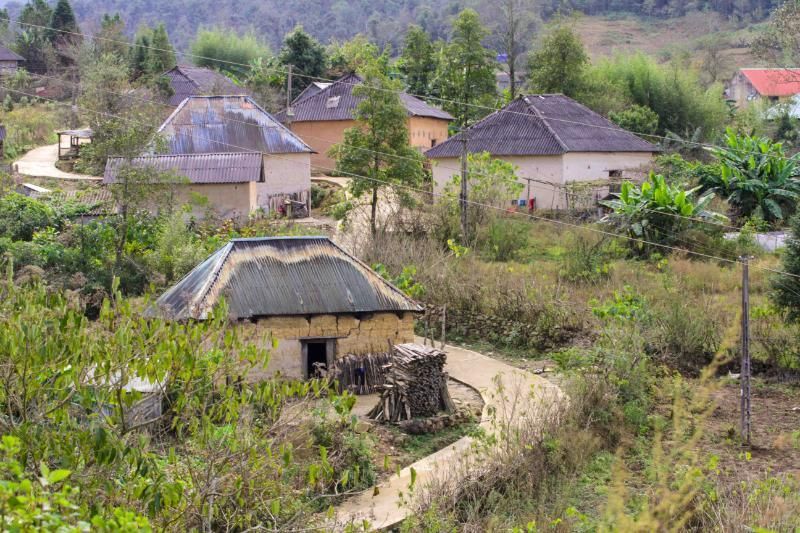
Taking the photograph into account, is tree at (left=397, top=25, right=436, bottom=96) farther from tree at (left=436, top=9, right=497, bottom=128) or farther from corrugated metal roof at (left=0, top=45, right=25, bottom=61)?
corrugated metal roof at (left=0, top=45, right=25, bottom=61)

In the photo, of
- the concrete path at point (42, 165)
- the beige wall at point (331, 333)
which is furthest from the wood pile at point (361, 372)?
the concrete path at point (42, 165)

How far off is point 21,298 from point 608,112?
111ft

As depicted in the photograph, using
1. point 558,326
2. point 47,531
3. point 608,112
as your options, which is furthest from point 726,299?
point 608,112

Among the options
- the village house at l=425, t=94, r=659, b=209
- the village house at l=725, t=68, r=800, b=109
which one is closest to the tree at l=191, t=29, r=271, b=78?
the village house at l=725, t=68, r=800, b=109

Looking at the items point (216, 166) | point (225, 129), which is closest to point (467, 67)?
point (225, 129)

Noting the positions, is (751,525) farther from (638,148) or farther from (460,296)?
(638,148)

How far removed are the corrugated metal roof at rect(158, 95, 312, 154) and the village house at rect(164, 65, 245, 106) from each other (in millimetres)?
10100

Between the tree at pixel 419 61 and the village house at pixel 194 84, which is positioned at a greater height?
the tree at pixel 419 61

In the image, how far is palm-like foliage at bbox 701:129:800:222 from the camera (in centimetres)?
2673

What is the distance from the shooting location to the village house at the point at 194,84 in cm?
4125

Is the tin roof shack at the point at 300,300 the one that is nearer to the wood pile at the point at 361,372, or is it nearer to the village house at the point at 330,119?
the wood pile at the point at 361,372

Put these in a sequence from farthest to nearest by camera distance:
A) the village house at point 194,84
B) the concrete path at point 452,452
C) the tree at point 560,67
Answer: the village house at point 194,84, the tree at point 560,67, the concrete path at point 452,452

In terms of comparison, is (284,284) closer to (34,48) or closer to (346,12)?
(34,48)

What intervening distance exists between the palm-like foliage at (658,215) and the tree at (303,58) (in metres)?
24.6
